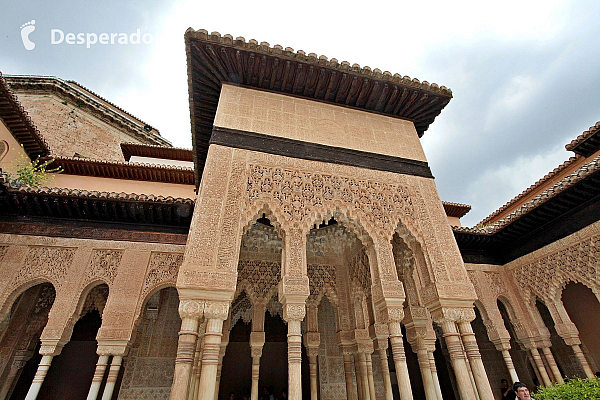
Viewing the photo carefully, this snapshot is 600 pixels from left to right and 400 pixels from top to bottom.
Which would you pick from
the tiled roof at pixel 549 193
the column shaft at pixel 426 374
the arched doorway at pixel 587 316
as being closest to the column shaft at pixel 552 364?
the arched doorway at pixel 587 316

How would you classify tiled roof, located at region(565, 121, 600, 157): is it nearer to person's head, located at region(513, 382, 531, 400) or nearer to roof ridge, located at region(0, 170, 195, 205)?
person's head, located at region(513, 382, 531, 400)

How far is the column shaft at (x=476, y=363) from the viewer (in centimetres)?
353

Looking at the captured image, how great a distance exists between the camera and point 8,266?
184 inches

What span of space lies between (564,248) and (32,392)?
Result: 335 inches

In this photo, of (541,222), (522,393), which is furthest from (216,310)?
(541,222)

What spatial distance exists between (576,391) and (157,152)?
10.9 m

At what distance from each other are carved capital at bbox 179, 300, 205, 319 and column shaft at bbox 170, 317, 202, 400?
0.04 m

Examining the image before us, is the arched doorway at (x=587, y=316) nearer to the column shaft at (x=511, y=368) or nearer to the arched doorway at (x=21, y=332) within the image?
the column shaft at (x=511, y=368)

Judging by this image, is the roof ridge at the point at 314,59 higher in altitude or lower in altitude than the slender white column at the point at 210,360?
higher

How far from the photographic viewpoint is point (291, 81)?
5066mm

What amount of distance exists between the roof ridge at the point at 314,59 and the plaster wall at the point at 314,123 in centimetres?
68

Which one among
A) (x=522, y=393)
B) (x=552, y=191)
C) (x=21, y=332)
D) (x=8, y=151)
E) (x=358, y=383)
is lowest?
(x=522, y=393)

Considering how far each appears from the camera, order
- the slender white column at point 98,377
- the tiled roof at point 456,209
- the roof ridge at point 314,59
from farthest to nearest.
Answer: the tiled roof at point 456,209 < the roof ridge at point 314,59 < the slender white column at point 98,377

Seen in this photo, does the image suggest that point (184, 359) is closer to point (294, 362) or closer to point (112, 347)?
point (294, 362)
